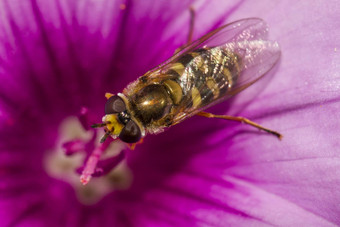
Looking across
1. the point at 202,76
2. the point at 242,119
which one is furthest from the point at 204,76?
the point at 242,119

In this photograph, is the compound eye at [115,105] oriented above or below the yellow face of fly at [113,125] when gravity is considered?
above

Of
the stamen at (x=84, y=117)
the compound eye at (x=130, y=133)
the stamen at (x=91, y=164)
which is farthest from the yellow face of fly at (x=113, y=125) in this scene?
the stamen at (x=84, y=117)

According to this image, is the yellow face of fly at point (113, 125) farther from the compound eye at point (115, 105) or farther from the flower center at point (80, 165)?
the flower center at point (80, 165)

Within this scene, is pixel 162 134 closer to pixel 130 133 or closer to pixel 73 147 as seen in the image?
pixel 73 147

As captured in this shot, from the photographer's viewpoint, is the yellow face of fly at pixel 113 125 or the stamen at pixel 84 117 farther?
the stamen at pixel 84 117

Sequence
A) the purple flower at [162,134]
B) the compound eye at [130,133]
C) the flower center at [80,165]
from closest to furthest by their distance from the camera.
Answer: the compound eye at [130,133], the purple flower at [162,134], the flower center at [80,165]

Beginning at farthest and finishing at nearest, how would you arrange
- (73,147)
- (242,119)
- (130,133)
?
1. (73,147)
2. (242,119)
3. (130,133)

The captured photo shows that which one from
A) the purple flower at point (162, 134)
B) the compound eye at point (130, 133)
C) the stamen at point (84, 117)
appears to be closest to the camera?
the compound eye at point (130, 133)

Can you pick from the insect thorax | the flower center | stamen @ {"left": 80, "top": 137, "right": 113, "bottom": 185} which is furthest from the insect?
the flower center
